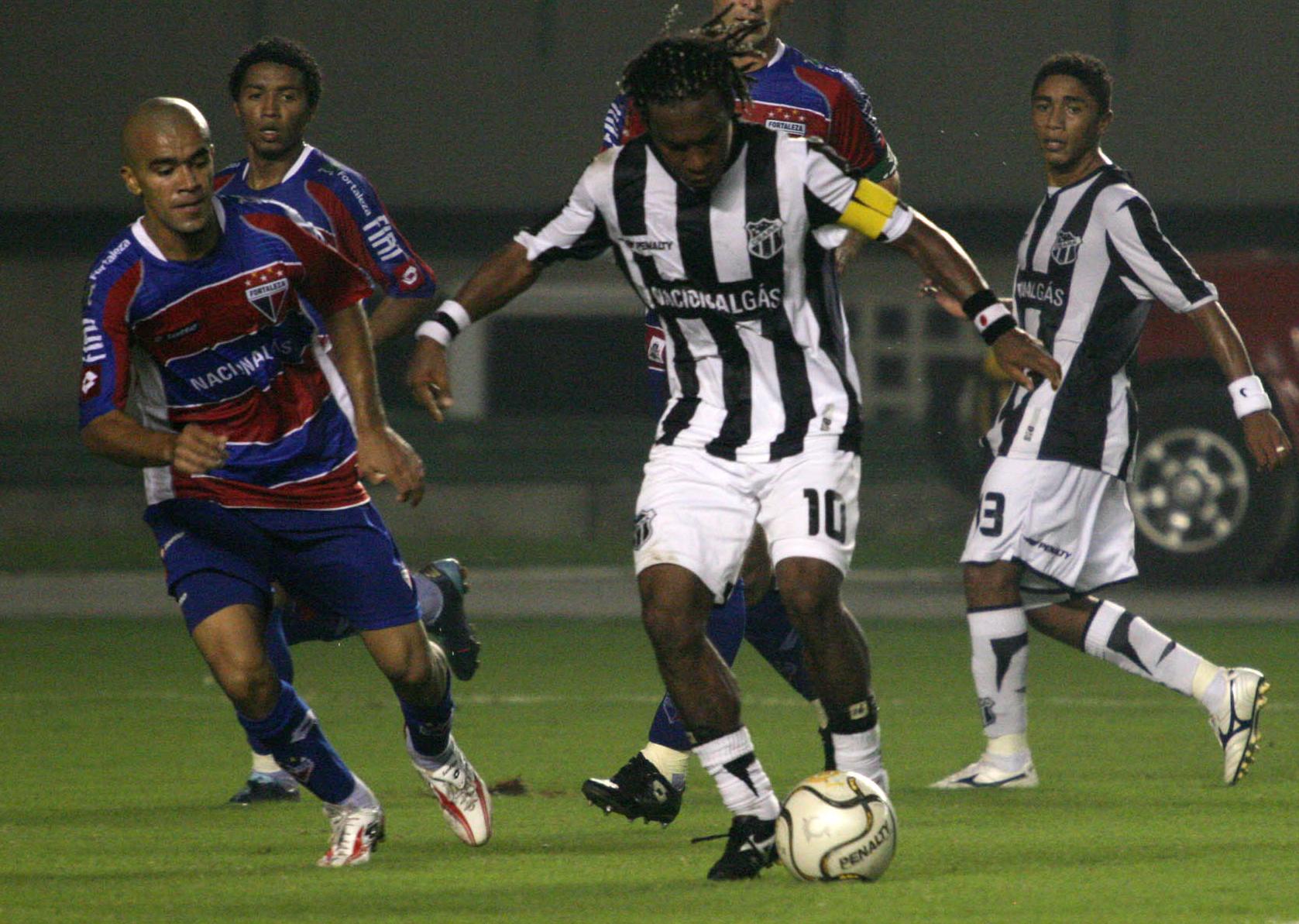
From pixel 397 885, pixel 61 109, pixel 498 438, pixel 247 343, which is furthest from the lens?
pixel 61 109

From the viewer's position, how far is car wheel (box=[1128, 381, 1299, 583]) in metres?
13.2

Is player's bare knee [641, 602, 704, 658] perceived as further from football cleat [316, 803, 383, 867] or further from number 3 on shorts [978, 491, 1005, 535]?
number 3 on shorts [978, 491, 1005, 535]

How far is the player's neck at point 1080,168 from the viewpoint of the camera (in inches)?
306

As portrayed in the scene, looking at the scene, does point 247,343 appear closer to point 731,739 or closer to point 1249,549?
point 731,739

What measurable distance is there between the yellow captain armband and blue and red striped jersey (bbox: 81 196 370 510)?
4.67ft

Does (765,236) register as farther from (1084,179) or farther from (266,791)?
(266,791)

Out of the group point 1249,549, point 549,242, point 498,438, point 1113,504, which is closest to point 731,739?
point 549,242

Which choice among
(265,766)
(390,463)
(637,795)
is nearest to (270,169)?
(390,463)

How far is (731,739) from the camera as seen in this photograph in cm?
599

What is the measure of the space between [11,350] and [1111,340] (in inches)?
808

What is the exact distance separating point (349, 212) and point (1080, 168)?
90.6 inches

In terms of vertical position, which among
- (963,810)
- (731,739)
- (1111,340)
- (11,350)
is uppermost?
(1111,340)

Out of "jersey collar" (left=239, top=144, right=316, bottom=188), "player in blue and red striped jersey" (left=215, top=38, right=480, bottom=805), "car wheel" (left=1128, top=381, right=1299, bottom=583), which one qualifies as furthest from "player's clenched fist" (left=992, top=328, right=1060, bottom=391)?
"car wheel" (left=1128, top=381, right=1299, bottom=583)

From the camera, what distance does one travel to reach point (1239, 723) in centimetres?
752
